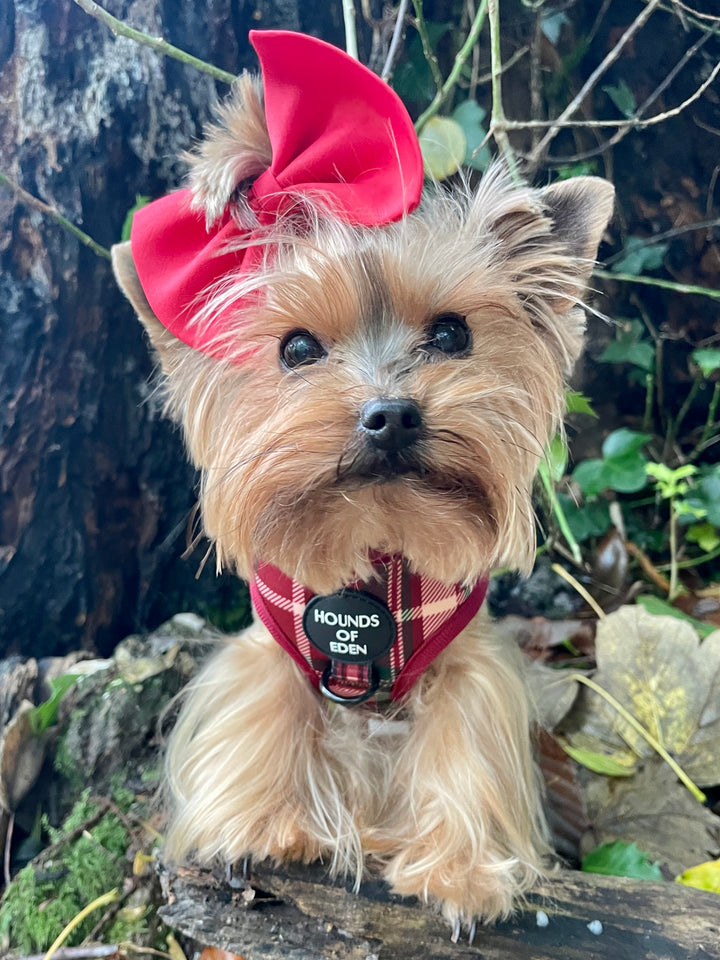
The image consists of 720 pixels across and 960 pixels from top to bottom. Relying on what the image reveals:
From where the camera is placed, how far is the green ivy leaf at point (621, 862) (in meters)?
1.45

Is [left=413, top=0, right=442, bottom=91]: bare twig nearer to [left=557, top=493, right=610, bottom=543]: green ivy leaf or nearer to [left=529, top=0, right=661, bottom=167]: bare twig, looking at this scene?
[left=529, top=0, right=661, bottom=167]: bare twig

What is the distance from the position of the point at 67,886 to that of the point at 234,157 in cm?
147

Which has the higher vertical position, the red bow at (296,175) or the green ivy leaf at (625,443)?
the red bow at (296,175)

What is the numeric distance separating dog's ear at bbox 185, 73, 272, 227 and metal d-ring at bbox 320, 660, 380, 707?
839mm

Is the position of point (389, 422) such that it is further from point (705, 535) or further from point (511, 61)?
point (705, 535)

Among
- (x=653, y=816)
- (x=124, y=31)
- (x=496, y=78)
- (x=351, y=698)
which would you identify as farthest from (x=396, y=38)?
(x=653, y=816)

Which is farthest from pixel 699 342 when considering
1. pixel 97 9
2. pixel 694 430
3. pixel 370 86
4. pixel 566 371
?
pixel 97 9

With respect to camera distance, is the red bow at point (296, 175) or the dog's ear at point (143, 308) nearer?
the red bow at point (296, 175)

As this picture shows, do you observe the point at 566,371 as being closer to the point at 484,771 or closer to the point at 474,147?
the point at 484,771

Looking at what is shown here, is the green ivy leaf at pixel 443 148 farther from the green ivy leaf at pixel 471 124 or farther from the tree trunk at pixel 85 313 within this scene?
the tree trunk at pixel 85 313

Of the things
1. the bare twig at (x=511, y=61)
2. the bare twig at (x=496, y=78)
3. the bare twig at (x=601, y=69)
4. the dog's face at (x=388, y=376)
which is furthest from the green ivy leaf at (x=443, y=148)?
the bare twig at (x=511, y=61)

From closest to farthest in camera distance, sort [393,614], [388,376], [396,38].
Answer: [388,376] < [393,614] < [396,38]

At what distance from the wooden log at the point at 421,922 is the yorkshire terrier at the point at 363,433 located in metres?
0.05

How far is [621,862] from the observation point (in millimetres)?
1481
